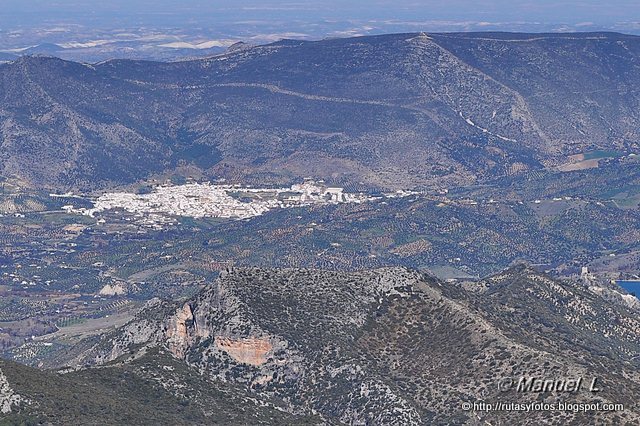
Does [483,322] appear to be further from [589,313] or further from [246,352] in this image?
[589,313]

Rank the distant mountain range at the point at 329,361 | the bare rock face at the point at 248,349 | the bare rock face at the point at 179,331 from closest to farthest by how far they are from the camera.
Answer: the distant mountain range at the point at 329,361 → the bare rock face at the point at 248,349 → the bare rock face at the point at 179,331

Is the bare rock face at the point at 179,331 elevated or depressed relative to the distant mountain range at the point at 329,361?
depressed

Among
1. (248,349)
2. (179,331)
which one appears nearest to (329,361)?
(248,349)

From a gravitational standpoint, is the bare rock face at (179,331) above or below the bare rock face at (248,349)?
below

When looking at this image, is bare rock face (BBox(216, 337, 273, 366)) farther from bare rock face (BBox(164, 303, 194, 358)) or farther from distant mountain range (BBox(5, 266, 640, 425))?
bare rock face (BBox(164, 303, 194, 358))

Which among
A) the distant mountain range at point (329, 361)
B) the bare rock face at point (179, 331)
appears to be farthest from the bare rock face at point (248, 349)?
the bare rock face at point (179, 331)

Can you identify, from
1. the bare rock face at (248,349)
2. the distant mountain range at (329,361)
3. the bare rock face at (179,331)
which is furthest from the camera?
the bare rock face at (179,331)

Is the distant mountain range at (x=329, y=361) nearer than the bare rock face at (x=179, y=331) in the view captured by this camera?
Yes

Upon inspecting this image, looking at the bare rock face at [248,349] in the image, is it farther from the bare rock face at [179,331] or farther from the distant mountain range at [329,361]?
the bare rock face at [179,331]

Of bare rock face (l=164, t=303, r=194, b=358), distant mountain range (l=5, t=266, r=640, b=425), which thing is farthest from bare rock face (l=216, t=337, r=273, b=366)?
bare rock face (l=164, t=303, r=194, b=358)
